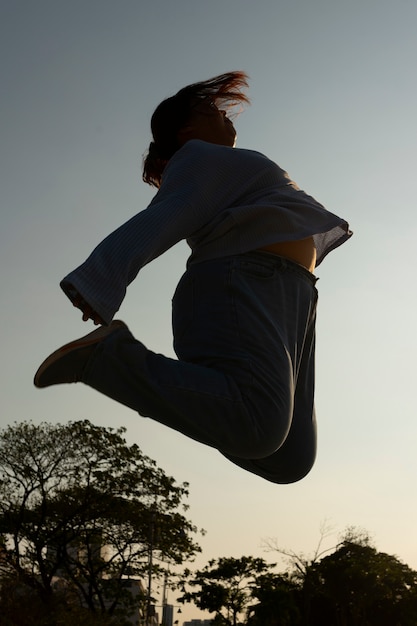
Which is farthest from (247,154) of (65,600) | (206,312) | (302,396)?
(65,600)

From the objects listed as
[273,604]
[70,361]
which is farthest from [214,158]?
[273,604]

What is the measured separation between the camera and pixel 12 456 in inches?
1123

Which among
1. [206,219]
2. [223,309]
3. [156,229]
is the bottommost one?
[223,309]

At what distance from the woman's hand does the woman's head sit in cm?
116

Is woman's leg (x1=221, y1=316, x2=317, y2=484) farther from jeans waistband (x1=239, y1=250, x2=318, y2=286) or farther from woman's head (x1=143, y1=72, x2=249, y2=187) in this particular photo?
woman's head (x1=143, y1=72, x2=249, y2=187)

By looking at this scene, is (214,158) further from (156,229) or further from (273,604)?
(273,604)

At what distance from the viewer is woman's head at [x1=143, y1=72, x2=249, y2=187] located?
312 cm

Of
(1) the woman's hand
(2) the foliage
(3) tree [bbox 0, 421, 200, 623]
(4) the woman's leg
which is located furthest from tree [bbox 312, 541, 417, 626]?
(1) the woman's hand

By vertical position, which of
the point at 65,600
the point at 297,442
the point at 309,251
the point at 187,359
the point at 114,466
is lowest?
the point at 297,442

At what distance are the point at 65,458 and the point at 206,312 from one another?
27177 millimetres

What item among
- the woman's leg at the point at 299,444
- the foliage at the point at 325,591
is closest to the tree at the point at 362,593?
the foliage at the point at 325,591

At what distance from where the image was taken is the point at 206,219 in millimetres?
2627

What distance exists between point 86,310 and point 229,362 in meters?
0.49

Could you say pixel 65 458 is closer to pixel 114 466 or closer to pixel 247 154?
Result: pixel 114 466
